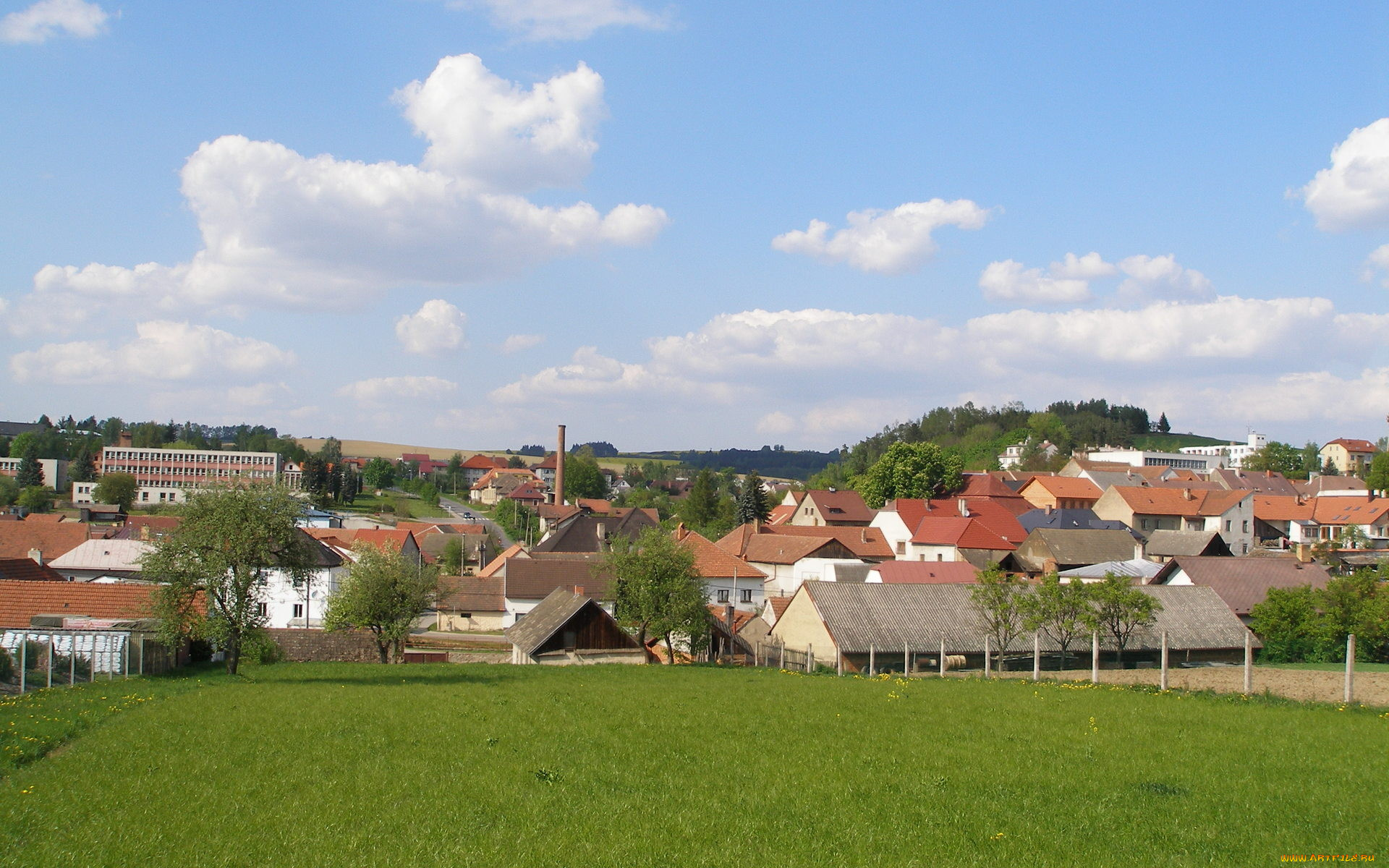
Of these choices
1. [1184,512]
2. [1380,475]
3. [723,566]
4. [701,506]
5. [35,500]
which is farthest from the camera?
[35,500]

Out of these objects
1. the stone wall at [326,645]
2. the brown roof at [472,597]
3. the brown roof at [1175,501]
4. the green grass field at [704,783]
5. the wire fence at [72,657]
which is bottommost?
the brown roof at [472,597]

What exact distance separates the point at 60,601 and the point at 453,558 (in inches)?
2260

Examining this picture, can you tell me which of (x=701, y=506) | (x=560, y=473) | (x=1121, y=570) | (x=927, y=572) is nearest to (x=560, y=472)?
(x=560, y=473)

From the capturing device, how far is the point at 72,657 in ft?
85.0

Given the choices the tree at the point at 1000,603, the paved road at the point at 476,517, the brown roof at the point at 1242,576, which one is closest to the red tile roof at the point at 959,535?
the brown roof at the point at 1242,576

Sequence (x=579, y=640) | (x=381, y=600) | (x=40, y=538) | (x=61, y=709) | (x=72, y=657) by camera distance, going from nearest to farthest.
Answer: (x=61, y=709) < (x=72, y=657) < (x=579, y=640) < (x=381, y=600) < (x=40, y=538)

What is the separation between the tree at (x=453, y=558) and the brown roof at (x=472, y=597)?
20040 millimetres

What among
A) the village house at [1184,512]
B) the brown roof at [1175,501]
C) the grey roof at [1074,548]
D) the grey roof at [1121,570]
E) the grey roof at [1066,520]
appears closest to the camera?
the grey roof at [1121,570]

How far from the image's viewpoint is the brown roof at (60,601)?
38625 millimetres

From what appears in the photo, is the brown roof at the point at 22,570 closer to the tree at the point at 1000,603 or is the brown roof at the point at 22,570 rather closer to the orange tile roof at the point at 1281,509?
the tree at the point at 1000,603

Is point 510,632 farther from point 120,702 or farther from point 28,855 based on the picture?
point 28,855

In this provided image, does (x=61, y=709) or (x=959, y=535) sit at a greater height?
(x=61, y=709)

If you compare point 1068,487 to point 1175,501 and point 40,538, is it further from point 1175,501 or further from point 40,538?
point 40,538

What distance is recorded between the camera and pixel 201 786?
1223cm
